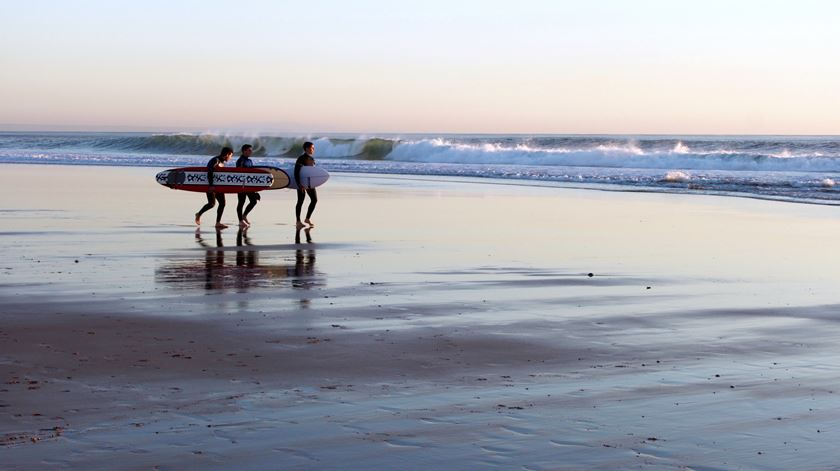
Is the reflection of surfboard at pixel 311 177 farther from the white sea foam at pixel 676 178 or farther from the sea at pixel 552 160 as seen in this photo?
the white sea foam at pixel 676 178

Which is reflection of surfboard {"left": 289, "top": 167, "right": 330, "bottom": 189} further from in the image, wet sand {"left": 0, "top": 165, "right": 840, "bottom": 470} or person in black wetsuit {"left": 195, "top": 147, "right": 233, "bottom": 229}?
wet sand {"left": 0, "top": 165, "right": 840, "bottom": 470}

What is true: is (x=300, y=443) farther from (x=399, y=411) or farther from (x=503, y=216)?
(x=503, y=216)

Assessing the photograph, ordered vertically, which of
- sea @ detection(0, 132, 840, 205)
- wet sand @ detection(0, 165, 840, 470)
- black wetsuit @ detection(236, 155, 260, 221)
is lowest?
sea @ detection(0, 132, 840, 205)

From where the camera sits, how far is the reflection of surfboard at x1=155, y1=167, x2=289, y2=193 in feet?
68.1

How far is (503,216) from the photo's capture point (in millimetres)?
20688

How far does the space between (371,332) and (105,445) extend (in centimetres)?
344

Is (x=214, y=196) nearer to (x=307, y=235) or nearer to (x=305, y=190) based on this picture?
(x=305, y=190)

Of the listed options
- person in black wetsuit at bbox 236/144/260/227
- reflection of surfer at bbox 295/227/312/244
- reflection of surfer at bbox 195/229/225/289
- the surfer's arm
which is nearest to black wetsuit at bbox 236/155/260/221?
person in black wetsuit at bbox 236/144/260/227

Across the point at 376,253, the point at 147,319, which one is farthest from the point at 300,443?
the point at 376,253

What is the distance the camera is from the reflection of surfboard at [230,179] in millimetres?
20766

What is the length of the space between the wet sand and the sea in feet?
50.4

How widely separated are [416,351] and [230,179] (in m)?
13.5

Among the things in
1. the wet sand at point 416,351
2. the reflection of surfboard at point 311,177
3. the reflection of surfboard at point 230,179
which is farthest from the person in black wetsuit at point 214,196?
the wet sand at point 416,351

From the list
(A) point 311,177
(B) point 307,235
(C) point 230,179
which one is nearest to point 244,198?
(A) point 311,177
